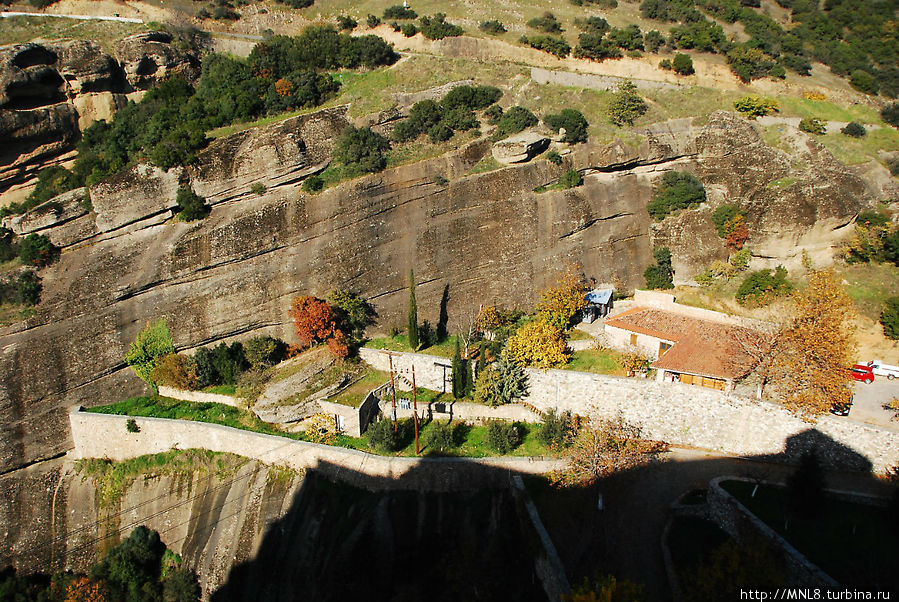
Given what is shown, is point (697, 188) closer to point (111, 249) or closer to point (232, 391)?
point (232, 391)

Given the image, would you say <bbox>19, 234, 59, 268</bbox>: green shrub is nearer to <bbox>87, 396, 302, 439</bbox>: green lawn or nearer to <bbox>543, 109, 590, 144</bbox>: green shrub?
<bbox>87, 396, 302, 439</bbox>: green lawn

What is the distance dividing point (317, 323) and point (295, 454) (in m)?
4.85

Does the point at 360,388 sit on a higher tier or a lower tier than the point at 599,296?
lower

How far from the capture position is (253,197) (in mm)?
24266

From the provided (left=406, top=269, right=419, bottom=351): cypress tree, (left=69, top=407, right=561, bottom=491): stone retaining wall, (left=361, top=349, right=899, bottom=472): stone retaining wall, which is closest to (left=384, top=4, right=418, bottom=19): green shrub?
(left=406, top=269, right=419, bottom=351): cypress tree

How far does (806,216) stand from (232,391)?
24632 millimetres

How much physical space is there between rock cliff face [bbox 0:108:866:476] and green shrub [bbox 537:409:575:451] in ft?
21.9

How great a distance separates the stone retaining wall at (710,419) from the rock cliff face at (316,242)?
5.34m

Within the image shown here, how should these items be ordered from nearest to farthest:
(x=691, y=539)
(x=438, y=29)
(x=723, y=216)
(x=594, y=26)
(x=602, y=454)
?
1. (x=691, y=539)
2. (x=602, y=454)
3. (x=723, y=216)
4. (x=438, y=29)
5. (x=594, y=26)

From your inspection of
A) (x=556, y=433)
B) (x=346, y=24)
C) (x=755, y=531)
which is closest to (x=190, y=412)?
(x=556, y=433)

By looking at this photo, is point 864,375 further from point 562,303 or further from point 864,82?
point 864,82

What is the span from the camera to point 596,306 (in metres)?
26.1

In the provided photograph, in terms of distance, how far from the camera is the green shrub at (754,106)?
98.9ft

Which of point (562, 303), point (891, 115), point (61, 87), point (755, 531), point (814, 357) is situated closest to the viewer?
point (755, 531)
